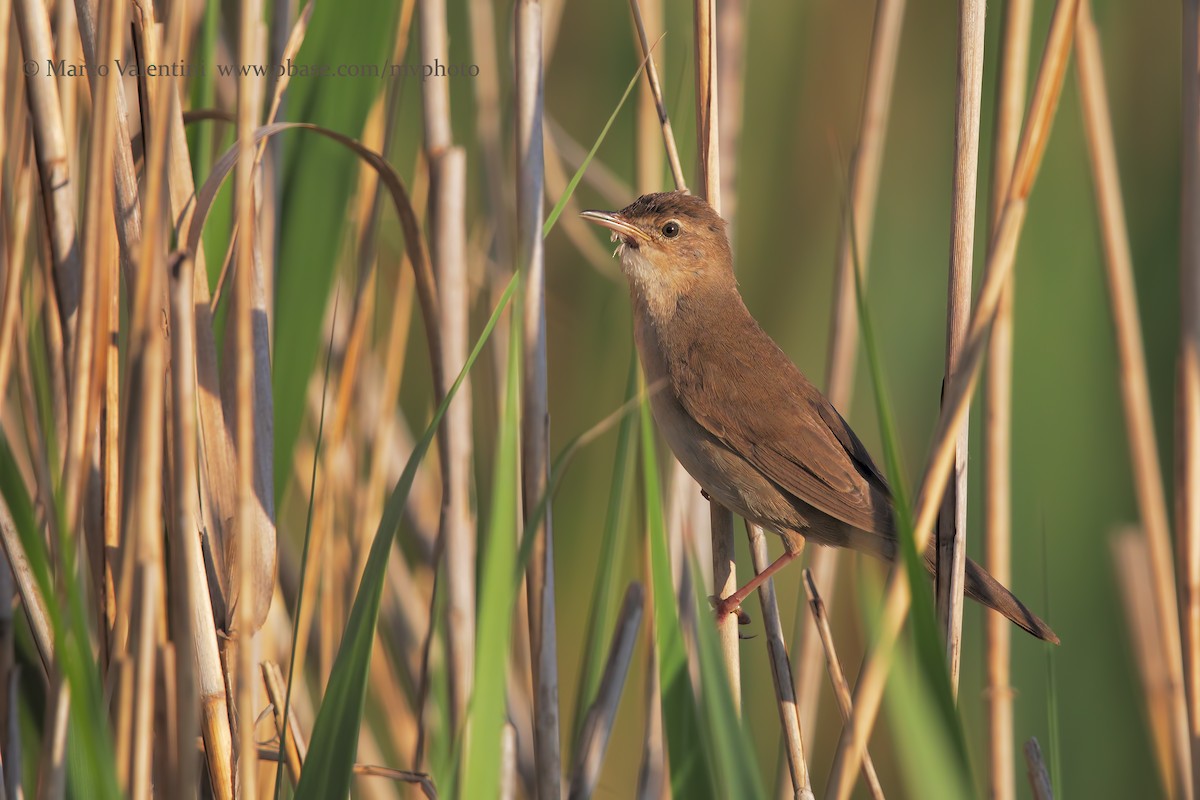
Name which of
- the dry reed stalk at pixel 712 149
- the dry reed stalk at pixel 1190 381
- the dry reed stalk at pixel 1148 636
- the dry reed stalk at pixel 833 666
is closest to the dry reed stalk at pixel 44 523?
the dry reed stalk at pixel 712 149

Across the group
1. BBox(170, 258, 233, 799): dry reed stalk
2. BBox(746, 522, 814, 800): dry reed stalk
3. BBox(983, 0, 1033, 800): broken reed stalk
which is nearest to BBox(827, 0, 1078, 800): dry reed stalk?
BBox(983, 0, 1033, 800): broken reed stalk

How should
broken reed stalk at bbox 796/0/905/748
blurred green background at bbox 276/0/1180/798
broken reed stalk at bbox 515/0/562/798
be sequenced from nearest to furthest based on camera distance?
broken reed stalk at bbox 515/0/562/798
broken reed stalk at bbox 796/0/905/748
blurred green background at bbox 276/0/1180/798

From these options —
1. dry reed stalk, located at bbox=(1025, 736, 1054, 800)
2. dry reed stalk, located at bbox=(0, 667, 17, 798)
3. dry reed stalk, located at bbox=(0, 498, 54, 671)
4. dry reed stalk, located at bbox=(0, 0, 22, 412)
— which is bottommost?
dry reed stalk, located at bbox=(1025, 736, 1054, 800)

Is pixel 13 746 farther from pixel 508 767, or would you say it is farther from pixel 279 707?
pixel 508 767

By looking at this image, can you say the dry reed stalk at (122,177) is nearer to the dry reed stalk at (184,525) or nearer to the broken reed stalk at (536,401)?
the dry reed stalk at (184,525)

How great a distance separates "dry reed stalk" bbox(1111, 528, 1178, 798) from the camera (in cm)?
163

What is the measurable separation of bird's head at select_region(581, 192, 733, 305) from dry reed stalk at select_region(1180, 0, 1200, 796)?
824mm

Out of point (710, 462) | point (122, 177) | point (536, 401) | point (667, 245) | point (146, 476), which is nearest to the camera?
point (146, 476)

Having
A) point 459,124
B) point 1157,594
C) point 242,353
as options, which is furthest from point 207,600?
point 459,124

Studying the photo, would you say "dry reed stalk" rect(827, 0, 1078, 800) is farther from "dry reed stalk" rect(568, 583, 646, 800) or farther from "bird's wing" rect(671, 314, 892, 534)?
"bird's wing" rect(671, 314, 892, 534)

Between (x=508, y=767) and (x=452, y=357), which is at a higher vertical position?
(x=452, y=357)

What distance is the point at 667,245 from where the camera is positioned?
8.16ft

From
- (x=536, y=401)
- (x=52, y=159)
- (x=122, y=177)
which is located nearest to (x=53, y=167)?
(x=52, y=159)

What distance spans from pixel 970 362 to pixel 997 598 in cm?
62
